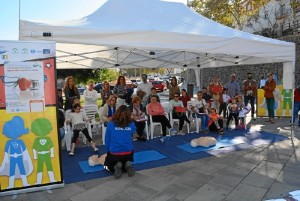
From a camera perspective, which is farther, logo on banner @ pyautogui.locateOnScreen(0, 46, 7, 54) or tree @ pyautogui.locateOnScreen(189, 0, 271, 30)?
tree @ pyautogui.locateOnScreen(189, 0, 271, 30)

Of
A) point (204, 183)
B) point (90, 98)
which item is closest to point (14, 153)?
point (204, 183)

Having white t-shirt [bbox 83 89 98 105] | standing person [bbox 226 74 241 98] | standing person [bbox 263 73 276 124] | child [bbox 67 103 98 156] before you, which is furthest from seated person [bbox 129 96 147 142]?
standing person [bbox 263 73 276 124]

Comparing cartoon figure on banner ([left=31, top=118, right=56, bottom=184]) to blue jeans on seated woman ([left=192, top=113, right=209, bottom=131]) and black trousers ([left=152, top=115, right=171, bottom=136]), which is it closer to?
black trousers ([left=152, top=115, right=171, bottom=136])

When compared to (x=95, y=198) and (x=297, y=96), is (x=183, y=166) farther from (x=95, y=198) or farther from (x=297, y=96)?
(x=297, y=96)

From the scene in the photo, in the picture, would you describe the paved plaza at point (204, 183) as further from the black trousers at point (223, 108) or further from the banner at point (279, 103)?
the banner at point (279, 103)

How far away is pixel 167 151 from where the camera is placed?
19.4ft

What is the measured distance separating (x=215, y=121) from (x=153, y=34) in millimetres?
3611

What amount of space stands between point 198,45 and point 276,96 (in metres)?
5.21

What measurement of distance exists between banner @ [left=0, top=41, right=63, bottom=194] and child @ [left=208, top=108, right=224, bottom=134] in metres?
4.70

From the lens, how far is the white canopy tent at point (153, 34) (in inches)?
185

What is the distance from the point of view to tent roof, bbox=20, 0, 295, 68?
15.5 ft

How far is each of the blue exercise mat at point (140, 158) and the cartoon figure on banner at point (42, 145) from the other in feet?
2.98

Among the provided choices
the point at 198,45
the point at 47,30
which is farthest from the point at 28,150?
the point at 198,45

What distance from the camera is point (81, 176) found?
4582 millimetres
